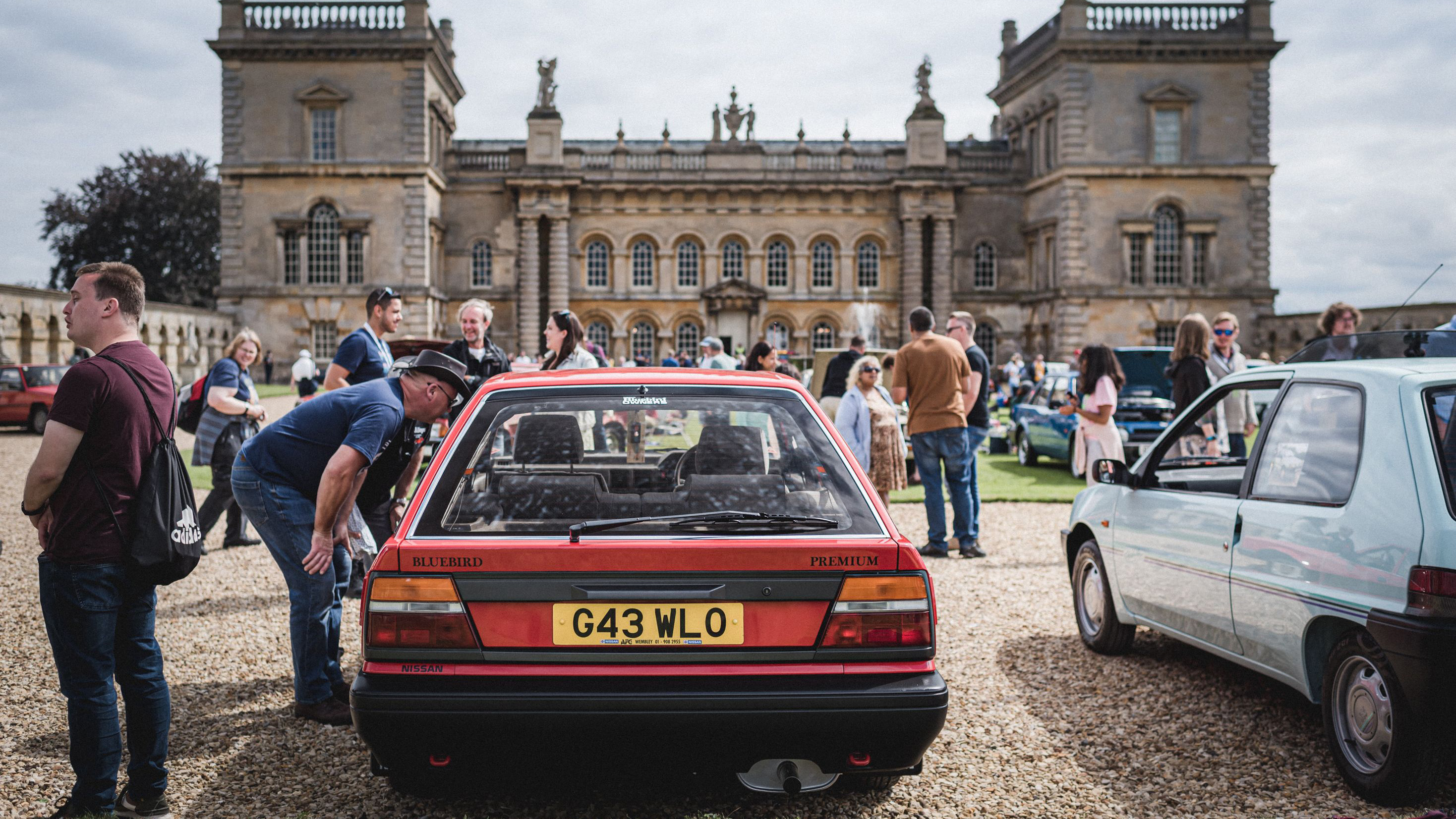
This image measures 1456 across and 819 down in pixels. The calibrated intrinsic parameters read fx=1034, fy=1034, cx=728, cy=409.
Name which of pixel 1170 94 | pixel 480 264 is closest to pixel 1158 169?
pixel 1170 94

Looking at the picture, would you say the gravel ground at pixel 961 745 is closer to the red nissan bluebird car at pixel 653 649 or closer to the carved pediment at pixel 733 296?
the red nissan bluebird car at pixel 653 649

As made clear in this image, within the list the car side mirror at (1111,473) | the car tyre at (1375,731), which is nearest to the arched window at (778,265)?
the car side mirror at (1111,473)

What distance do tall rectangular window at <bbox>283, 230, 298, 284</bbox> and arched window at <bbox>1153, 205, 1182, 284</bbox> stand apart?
3566cm

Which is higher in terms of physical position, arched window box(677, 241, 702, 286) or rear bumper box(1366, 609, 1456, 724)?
arched window box(677, 241, 702, 286)

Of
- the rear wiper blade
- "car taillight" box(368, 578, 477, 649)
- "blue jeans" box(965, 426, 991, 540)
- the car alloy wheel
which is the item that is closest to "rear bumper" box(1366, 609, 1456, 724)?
the car alloy wheel

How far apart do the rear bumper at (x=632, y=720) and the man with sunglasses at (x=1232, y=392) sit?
6.14 meters

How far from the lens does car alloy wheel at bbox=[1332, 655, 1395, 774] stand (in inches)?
146

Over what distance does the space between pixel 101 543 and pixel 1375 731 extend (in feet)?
14.8

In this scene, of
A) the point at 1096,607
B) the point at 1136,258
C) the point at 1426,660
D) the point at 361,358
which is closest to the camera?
the point at 1426,660

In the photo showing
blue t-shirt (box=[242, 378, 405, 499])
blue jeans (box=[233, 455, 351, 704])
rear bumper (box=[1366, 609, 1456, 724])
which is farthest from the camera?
blue jeans (box=[233, 455, 351, 704])

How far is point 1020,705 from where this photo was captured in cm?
499

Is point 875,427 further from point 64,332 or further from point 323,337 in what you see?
point 323,337

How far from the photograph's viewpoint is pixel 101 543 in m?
3.42

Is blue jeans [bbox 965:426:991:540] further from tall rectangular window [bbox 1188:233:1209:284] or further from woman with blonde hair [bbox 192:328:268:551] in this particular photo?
tall rectangular window [bbox 1188:233:1209:284]
